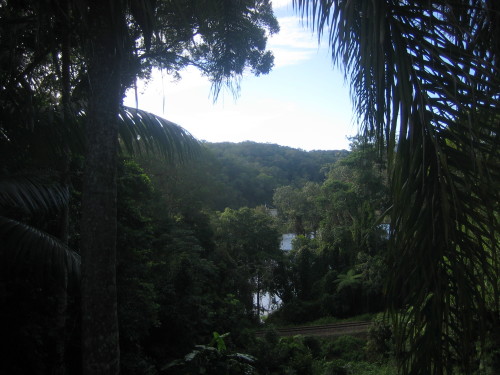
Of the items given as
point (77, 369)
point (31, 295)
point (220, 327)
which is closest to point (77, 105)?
point (31, 295)

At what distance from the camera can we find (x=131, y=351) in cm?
683

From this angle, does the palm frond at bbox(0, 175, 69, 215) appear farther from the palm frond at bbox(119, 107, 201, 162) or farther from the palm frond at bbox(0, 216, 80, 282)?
the palm frond at bbox(119, 107, 201, 162)

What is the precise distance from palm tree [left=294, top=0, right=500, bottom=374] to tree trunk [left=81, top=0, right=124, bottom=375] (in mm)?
1338

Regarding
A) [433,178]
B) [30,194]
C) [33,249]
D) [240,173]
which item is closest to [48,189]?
[30,194]

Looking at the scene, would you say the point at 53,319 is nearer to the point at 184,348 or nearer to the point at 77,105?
the point at 77,105

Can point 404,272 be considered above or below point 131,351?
above

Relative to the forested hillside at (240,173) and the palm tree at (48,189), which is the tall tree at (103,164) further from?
the forested hillside at (240,173)

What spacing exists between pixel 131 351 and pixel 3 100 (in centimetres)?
521

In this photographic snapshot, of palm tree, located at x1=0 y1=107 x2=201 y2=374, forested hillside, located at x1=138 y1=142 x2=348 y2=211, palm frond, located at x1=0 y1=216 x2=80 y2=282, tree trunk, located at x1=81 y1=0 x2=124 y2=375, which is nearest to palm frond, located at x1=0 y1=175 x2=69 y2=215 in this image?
palm tree, located at x1=0 y1=107 x2=201 y2=374

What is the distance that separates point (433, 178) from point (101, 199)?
5.20 ft

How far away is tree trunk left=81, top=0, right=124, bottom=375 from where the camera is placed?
6.51 ft

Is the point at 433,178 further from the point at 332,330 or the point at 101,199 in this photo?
the point at 332,330

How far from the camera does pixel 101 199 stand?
206 cm

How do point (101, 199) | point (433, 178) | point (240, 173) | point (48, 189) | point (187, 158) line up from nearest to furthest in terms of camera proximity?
point (433, 178) → point (101, 199) → point (48, 189) → point (187, 158) → point (240, 173)
